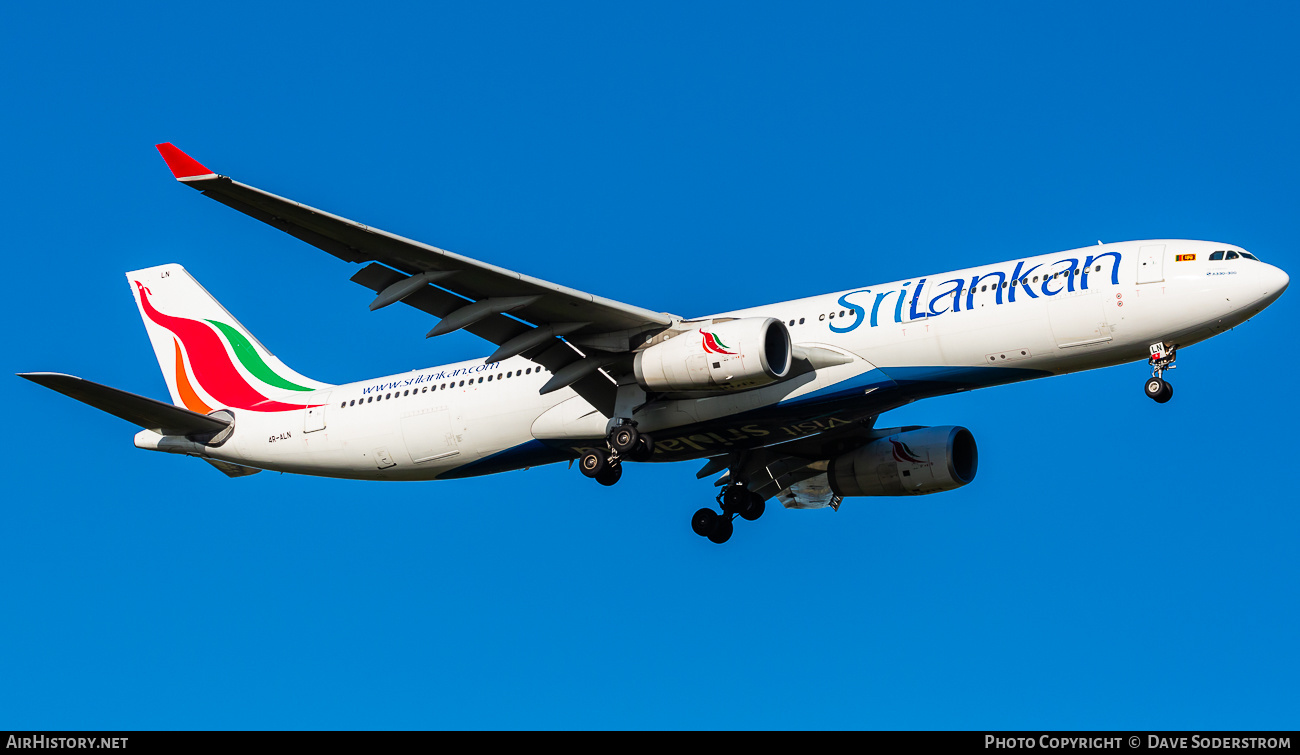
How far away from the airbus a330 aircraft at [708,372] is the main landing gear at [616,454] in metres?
0.04

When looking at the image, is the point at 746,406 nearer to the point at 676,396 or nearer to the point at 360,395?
the point at 676,396

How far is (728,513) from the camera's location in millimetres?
33969

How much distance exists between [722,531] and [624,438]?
5.43m

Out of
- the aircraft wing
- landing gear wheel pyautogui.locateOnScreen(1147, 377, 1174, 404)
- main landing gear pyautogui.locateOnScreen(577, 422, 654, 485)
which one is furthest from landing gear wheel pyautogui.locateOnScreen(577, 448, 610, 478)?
landing gear wheel pyautogui.locateOnScreen(1147, 377, 1174, 404)

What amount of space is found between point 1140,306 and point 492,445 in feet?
45.2

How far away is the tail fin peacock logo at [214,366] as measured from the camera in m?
35.6

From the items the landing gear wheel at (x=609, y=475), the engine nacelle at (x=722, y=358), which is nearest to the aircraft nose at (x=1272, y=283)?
the engine nacelle at (x=722, y=358)

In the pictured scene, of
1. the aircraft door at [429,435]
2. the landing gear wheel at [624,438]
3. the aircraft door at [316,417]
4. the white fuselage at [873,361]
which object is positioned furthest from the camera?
the aircraft door at [316,417]

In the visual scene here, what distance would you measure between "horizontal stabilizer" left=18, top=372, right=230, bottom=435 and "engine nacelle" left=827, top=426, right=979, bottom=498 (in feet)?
49.9

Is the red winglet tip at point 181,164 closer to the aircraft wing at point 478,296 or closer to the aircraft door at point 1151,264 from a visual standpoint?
the aircraft wing at point 478,296

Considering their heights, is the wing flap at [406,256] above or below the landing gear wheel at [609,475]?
above

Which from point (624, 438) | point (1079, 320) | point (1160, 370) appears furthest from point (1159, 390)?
point (624, 438)

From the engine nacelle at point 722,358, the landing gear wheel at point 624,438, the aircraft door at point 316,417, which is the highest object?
the aircraft door at point 316,417
